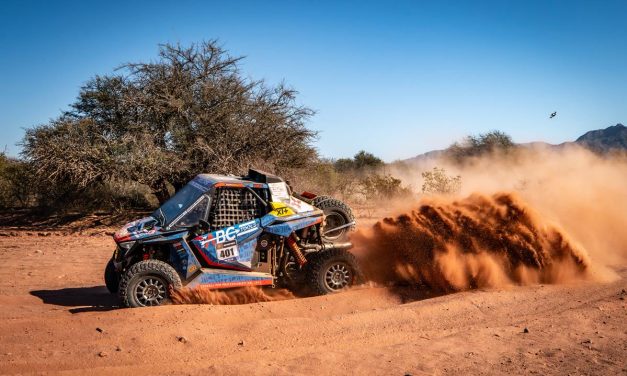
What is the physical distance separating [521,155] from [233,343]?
35548mm

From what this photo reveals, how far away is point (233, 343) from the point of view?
504 cm

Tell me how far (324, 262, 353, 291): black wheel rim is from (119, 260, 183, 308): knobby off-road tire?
7.10ft

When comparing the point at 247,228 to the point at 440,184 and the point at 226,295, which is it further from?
the point at 440,184

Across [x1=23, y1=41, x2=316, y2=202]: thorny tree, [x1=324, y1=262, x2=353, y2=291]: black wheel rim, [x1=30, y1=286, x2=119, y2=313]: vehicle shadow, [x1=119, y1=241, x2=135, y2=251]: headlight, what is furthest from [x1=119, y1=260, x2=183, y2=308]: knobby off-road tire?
[x1=23, y1=41, x2=316, y2=202]: thorny tree

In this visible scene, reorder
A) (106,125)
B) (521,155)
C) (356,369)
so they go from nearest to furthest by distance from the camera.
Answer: (356,369)
(106,125)
(521,155)

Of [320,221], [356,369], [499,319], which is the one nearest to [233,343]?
[356,369]

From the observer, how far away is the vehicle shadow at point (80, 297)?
22.6 ft

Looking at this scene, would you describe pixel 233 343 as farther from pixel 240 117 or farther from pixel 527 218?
pixel 240 117

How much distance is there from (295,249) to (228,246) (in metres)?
1.03

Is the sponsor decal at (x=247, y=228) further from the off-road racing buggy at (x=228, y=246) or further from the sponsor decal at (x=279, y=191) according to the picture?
the sponsor decal at (x=279, y=191)

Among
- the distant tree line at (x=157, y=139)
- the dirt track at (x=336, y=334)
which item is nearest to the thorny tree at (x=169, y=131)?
the distant tree line at (x=157, y=139)

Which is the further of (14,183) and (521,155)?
(521,155)

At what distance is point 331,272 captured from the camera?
704cm

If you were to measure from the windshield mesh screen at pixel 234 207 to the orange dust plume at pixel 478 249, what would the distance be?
233 centimetres
